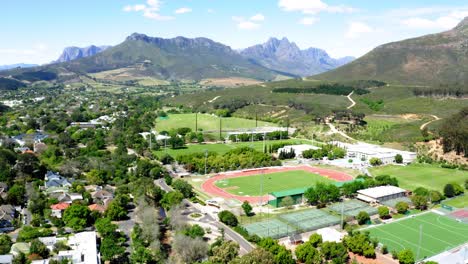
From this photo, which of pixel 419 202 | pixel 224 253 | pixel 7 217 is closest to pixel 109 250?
pixel 224 253

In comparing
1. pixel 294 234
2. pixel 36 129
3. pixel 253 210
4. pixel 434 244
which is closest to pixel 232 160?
pixel 253 210

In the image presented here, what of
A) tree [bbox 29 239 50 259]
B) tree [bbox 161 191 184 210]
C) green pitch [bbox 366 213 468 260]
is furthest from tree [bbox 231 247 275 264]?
tree [bbox 161 191 184 210]

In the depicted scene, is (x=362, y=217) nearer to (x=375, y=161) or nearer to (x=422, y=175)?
(x=422, y=175)

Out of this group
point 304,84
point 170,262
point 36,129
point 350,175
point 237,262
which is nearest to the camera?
point 237,262

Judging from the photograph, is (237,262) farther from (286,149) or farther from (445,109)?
(445,109)

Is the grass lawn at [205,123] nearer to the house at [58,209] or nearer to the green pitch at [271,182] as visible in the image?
the green pitch at [271,182]

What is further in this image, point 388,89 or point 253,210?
point 388,89

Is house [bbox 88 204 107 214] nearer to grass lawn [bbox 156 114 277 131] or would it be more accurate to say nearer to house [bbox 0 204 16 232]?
house [bbox 0 204 16 232]
